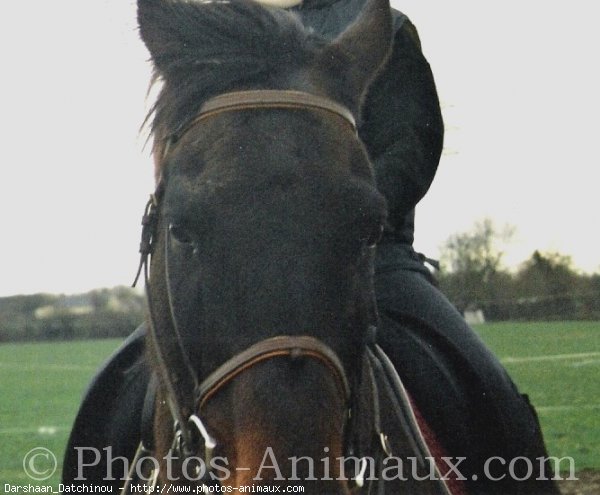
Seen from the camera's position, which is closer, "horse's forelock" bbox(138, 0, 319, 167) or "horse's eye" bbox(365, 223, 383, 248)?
"horse's eye" bbox(365, 223, 383, 248)

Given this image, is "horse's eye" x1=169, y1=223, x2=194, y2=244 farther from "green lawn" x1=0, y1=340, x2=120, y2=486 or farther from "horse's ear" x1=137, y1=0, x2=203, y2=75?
"green lawn" x1=0, y1=340, x2=120, y2=486

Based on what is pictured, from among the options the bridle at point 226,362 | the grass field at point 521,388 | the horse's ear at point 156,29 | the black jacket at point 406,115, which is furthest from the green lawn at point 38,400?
the horse's ear at point 156,29

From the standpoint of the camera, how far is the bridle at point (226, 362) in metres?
2.19

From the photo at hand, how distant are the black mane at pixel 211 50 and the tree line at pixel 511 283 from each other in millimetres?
25117

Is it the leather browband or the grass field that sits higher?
the leather browband

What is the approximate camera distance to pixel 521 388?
626 inches

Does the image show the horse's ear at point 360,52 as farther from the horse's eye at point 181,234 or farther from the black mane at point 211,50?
the horse's eye at point 181,234

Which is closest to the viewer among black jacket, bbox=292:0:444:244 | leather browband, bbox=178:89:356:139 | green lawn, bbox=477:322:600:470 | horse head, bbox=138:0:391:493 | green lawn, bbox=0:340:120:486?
horse head, bbox=138:0:391:493

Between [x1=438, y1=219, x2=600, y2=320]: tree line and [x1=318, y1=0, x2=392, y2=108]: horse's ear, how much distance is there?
81.5ft

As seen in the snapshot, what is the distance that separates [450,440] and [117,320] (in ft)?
131

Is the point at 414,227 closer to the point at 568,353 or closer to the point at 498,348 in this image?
the point at 568,353

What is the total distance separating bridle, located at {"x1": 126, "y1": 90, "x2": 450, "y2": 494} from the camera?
2189mm

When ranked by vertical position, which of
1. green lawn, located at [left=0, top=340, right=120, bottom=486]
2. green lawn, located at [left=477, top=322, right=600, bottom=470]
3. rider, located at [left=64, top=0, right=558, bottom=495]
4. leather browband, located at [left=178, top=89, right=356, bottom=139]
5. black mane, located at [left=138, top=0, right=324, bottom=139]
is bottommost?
green lawn, located at [left=477, top=322, right=600, bottom=470]

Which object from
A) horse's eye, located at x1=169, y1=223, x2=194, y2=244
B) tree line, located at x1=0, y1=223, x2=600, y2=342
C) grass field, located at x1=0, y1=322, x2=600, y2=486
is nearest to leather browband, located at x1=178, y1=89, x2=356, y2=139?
horse's eye, located at x1=169, y1=223, x2=194, y2=244
